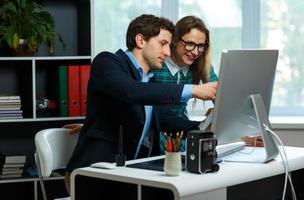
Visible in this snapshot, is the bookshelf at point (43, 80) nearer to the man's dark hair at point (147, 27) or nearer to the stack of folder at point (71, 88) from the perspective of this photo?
the stack of folder at point (71, 88)

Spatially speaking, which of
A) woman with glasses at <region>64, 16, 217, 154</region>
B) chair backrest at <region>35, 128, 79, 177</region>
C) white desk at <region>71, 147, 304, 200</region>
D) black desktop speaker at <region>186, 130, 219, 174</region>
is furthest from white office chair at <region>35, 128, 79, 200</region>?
black desktop speaker at <region>186, 130, 219, 174</region>

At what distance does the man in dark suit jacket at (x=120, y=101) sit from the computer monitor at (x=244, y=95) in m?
0.36

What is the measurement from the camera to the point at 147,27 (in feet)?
8.04

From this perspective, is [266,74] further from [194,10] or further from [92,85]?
[194,10]

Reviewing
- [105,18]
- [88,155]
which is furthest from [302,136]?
[88,155]

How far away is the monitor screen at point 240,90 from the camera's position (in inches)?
79.8

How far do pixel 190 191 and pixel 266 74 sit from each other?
69 centimetres

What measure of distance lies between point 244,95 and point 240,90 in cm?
4

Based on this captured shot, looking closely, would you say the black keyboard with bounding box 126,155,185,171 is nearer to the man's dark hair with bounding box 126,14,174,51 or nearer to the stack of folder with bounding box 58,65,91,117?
the man's dark hair with bounding box 126,14,174,51

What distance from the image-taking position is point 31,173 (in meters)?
3.61

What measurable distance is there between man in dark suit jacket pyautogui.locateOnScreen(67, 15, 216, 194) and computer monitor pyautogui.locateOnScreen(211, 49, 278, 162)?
0.36m

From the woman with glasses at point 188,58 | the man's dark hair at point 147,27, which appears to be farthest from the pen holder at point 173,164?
the woman with glasses at point 188,58

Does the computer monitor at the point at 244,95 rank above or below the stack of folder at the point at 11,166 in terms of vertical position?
above

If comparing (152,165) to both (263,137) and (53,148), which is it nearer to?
(263,137)
